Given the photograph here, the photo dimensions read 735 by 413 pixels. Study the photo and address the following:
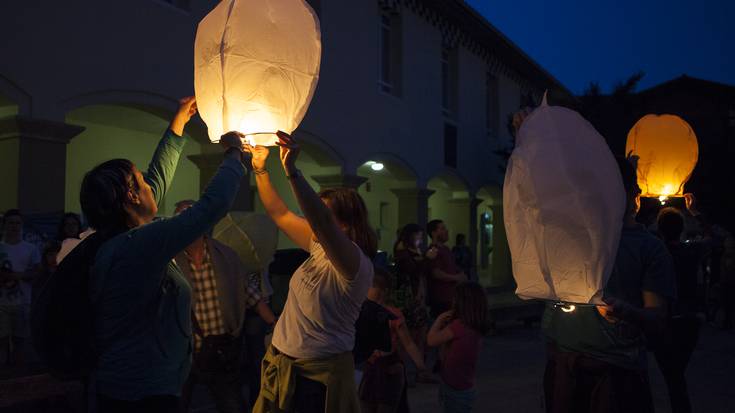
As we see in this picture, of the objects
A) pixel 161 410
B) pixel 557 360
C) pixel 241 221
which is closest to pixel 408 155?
pixel 241 221

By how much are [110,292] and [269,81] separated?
A: 3.15ft

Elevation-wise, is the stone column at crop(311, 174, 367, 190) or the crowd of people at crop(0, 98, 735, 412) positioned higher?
the stone column at crop(311, 174, 367, 190)

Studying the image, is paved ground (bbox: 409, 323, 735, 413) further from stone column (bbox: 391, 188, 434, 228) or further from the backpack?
stone column (bbox: 391, 188, 434, 228)

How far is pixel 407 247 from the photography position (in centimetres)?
670

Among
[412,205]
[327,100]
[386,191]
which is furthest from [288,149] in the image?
[386,191]

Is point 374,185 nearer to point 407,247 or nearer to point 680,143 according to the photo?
point 407,247

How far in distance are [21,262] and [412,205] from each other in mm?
8795

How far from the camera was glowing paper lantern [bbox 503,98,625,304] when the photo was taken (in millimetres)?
2018

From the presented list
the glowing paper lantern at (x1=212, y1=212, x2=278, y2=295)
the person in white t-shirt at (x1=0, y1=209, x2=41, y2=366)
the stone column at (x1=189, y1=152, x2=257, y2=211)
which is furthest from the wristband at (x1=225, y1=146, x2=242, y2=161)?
the stone column at (x1=189, y1=152, x2=257, y2=211)

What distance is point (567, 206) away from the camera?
2029mm

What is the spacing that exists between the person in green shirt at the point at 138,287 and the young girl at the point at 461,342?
7.19 feet

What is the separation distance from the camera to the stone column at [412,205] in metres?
13.3

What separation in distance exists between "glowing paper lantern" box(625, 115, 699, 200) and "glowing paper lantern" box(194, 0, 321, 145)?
3024mm

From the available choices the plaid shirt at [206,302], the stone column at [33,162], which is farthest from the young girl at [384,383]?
the stone column at [33,162]
